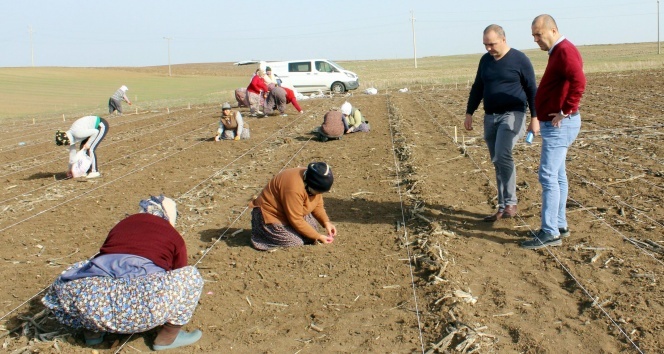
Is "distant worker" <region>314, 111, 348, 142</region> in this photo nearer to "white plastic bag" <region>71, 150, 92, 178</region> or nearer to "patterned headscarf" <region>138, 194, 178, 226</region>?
"white plastic bag" <region>71, 150, 92, 178</region>

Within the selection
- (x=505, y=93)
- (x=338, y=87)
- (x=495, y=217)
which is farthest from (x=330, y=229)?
(x=338, y=87)

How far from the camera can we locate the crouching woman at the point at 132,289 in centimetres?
348

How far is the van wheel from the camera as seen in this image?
26.3 m

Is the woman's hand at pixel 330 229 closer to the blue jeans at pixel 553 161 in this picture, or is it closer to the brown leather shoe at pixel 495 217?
the brown leather shoe at pixel 495 217

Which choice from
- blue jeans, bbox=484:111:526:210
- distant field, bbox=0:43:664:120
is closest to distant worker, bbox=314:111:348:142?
blue jeans, bbox=484:111:526:210

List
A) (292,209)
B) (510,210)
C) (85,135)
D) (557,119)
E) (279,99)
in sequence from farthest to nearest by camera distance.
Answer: (279,99) → (85,135) → (510,210) → (292,209) → (557,119)

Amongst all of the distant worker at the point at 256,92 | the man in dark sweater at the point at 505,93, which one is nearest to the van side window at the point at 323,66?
the distant worker at the point at 256,92

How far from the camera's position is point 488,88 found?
5574 millimetres

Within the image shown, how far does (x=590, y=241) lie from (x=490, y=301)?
55.0 inches

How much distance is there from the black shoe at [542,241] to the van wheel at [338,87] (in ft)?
71.1

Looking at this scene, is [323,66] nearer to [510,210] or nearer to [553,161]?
[510,210]

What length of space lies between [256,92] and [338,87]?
10.1 metres

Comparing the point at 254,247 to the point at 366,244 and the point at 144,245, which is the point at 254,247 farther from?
the point at 144,245

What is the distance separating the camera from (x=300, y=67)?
26547mm
